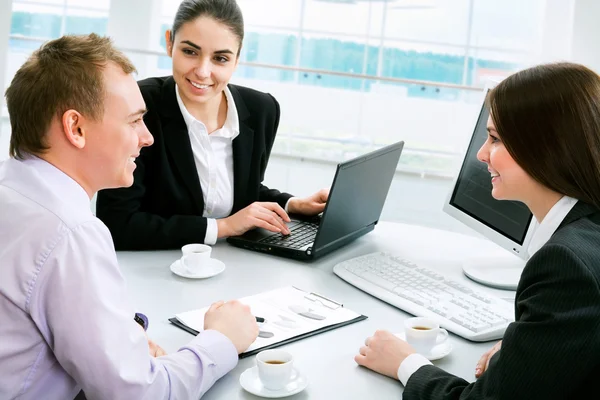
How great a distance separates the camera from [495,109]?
4.44ft

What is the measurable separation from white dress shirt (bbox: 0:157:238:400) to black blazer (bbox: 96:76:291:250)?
0.79 metres

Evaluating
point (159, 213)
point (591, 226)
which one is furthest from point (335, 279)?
point (591, 226)

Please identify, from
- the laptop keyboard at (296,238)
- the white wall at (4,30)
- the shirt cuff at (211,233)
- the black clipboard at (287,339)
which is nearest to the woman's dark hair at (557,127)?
the black clipboard at (287,339)

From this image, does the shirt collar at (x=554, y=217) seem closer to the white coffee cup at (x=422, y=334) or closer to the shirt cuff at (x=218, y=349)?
the white coffee cup at (x=422, y=334)

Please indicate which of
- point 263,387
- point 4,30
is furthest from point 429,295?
Result: point 4,30

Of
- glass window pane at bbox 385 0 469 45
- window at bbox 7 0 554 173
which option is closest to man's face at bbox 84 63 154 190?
window at bbox 7 0 554 173

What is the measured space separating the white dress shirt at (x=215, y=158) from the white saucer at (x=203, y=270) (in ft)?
1.23

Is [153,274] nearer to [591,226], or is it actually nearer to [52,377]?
[52,377]

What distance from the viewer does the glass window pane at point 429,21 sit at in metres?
8.30

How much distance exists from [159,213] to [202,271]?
1.43 feet

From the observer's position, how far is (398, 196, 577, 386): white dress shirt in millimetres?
1295

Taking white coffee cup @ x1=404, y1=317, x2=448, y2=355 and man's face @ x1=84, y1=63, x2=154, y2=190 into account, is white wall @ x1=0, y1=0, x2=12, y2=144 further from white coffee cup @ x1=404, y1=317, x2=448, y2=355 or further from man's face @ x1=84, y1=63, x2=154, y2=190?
white coffee cup @ x1=404, y1=317, x2=448, y2=355

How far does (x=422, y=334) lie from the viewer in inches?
56.5

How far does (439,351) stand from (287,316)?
0.32 meters
